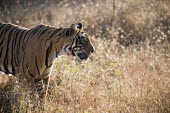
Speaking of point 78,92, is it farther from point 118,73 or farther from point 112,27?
point 112,27

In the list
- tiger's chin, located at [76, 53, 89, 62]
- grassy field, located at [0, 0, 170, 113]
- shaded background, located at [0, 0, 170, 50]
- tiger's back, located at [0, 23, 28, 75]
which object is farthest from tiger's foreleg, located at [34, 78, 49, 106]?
shaded background, located at [0, 0, 170, 50]

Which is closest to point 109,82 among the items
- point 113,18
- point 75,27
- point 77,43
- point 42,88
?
point 77,43

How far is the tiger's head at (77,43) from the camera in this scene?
4.32m

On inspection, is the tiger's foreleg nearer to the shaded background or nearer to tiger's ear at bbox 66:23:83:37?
tiger's ear at bbox 66:23:83:37

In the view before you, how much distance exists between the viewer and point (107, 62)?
6.33 metres

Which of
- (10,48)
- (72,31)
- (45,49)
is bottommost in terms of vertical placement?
(10,48)

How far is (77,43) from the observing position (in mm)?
4414

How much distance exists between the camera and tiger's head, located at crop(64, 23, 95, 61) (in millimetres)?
4320

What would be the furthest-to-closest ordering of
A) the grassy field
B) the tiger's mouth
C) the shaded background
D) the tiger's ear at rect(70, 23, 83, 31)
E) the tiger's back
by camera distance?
1. the shaded background
2. the tiger's back
3. the tiger's mouth
4. the tiger's ear at rect(70, 23, 83, 31)
5. the grassy field

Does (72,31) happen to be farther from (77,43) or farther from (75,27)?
(77,43)

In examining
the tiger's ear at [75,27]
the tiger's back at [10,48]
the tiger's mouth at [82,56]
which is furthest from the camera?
the tiger's back at [10,48]

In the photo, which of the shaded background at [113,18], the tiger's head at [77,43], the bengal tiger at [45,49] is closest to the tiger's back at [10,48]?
the bengal tiger at [45,49]

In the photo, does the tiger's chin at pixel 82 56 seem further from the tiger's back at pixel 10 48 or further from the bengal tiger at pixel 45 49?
the tiger's back at pixel 10 48

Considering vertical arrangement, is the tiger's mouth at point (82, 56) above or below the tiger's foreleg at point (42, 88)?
above
